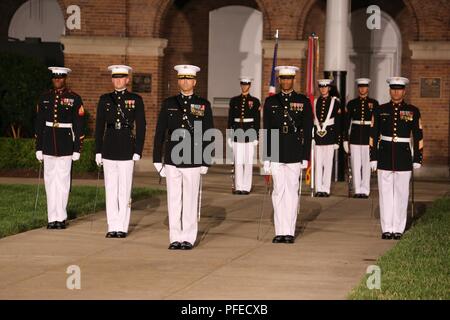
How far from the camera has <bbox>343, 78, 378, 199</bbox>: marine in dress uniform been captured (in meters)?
19.6

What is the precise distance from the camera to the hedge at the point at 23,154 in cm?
2269

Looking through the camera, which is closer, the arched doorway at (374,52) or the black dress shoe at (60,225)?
the black dress shoe at (60,225)

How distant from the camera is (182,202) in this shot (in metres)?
13.0

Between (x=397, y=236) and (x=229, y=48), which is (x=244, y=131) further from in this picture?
(x=229, y=48)

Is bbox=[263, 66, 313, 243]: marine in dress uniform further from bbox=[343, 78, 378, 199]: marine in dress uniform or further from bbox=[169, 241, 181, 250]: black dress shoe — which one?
bbox=[343, 78, 378, 199]: marine in dress uniform

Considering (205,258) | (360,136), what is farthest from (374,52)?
(205,258)

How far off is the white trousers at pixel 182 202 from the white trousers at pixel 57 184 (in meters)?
2.08

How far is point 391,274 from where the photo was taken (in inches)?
433

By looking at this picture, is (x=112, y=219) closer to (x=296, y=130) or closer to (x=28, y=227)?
(x=28, y=227)

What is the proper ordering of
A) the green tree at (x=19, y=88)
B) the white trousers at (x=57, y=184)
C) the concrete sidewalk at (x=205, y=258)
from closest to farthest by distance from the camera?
the concrete sidewalk at (x=205, y=258), the white trousers at (x=57, y=184), the green tree at (x=19, y=88)

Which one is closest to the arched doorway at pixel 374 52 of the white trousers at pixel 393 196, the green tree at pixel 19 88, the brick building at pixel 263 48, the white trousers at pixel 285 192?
the brick building at pixel 263 48

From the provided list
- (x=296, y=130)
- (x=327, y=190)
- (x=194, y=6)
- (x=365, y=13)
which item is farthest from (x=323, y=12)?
(x=296, y=130)

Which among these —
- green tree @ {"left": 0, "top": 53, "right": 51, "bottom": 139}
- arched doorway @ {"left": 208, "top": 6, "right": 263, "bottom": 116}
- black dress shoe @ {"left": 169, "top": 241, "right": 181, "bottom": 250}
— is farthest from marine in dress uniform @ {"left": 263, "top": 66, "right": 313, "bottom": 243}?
arched doorway @ {"left": 208, "top": 6, "right": 263, "bottom": 116}

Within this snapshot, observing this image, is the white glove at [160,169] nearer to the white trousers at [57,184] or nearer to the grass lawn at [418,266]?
the white trousers at [57,184]
